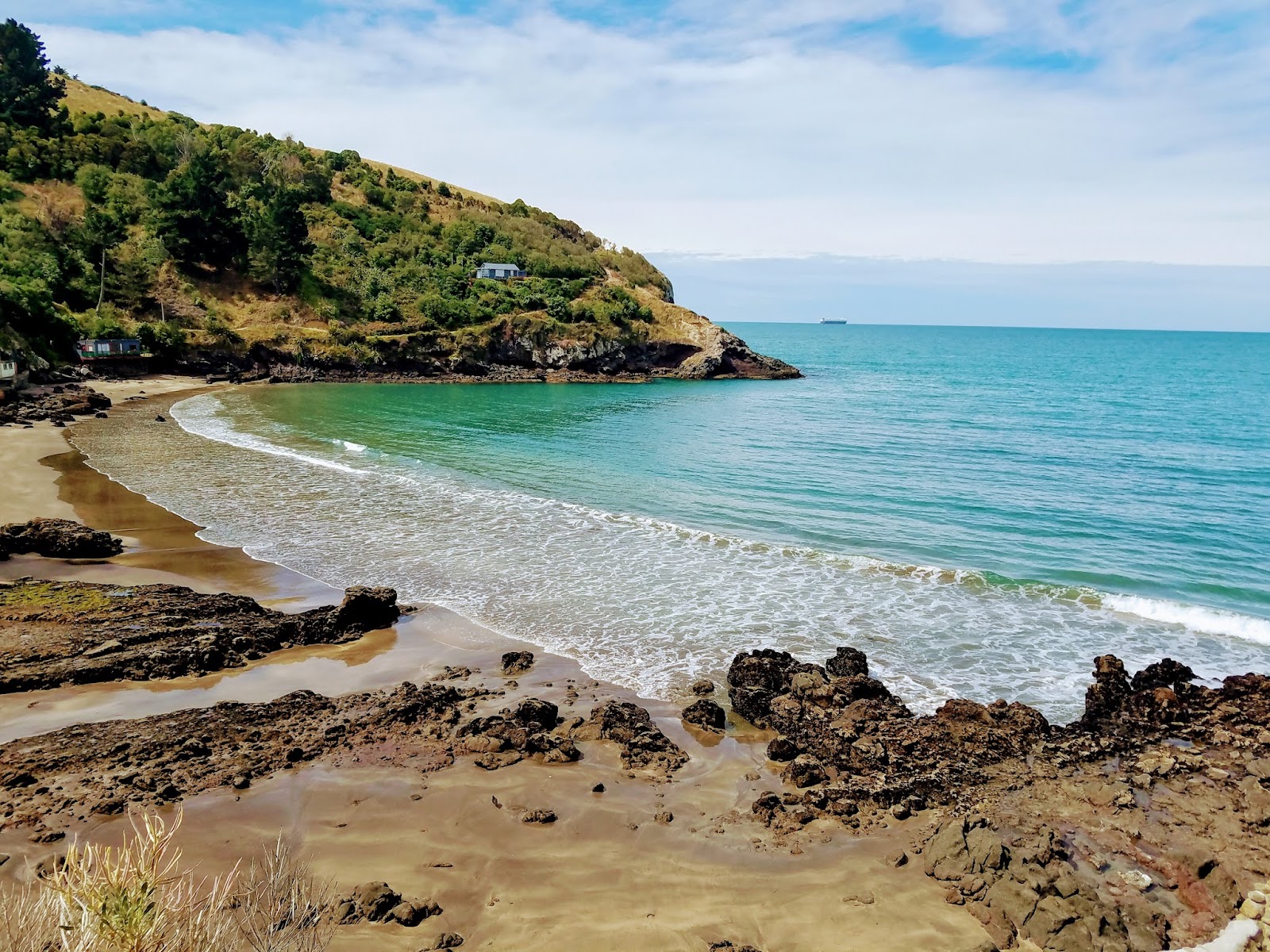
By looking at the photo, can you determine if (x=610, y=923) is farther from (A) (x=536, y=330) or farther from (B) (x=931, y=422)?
(A) (x=536, y=330)

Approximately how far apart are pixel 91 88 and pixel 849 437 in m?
131

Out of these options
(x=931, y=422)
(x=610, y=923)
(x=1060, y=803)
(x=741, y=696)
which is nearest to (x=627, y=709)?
(x=741, y=696)

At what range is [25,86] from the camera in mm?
83312

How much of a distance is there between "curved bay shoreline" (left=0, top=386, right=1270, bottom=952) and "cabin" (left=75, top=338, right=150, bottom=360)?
58793 millimetres

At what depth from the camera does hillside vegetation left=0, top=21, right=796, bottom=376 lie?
218 feet

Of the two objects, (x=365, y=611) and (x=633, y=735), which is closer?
(x=633, y=735)

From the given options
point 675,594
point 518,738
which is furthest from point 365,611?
point 675,594

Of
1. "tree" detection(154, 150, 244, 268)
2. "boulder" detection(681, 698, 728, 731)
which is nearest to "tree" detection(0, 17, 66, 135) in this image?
"tree" detection(154, 150, 244, 268)

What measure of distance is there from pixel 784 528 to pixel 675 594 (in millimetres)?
6761

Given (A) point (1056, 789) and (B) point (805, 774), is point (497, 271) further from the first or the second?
(A) point (1056, 789)

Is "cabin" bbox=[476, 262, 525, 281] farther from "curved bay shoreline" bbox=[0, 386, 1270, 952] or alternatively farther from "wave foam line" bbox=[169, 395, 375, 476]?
"curved bay shoreline" bbox=[0, 386, 1270, 952]

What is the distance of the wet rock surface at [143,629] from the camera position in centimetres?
1280

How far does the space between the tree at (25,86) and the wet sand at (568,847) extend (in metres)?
98.7

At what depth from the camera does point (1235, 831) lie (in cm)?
955
